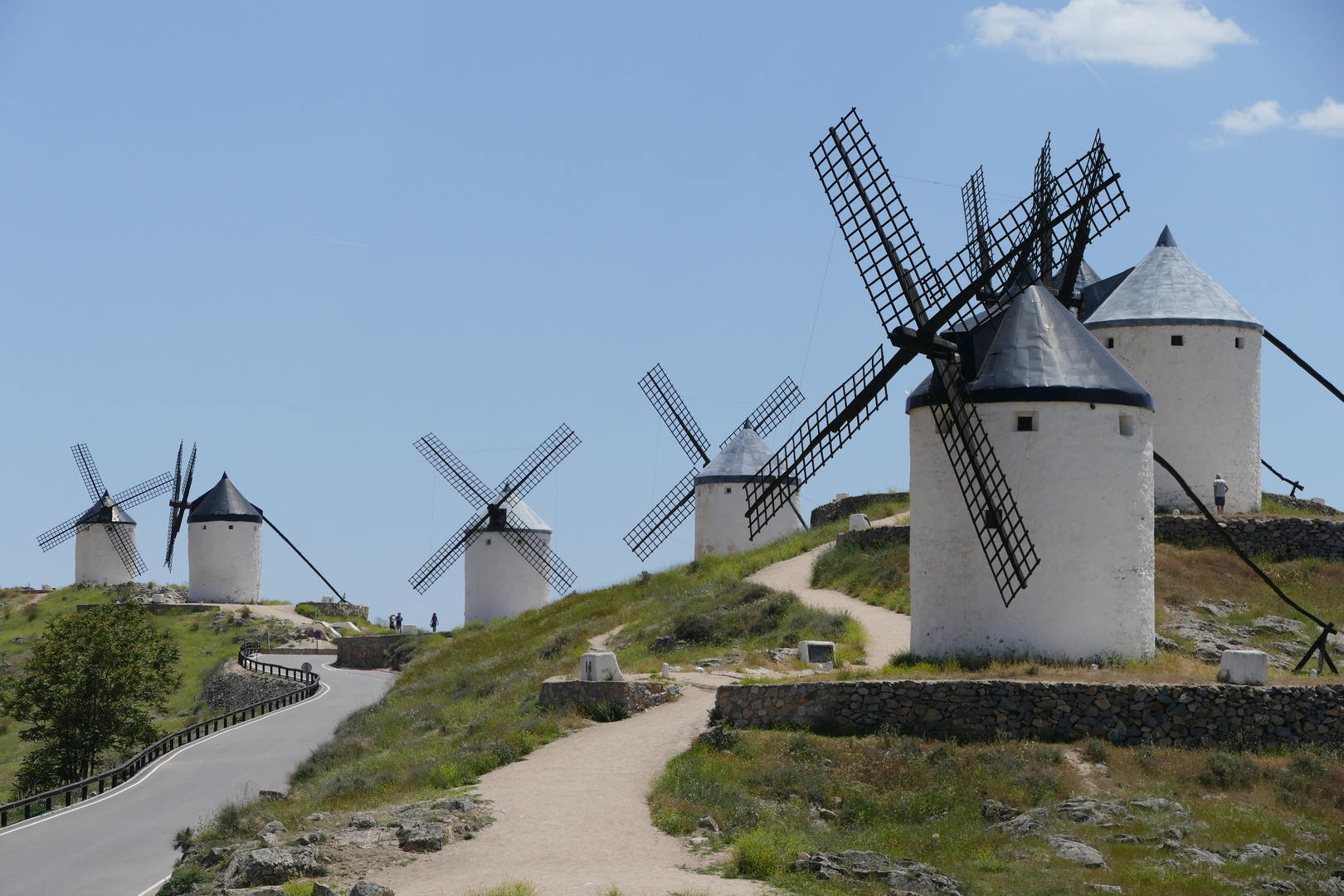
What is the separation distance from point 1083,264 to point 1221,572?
12.5m

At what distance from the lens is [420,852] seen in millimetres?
14047

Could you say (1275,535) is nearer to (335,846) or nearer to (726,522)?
(726,522)

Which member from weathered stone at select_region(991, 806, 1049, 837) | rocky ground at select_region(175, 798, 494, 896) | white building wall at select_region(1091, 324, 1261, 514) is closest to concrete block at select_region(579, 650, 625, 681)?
rocky ground at select_region(175, 798, 494, 896)

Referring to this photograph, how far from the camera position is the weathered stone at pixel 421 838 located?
1415 cm

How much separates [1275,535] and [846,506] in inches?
627

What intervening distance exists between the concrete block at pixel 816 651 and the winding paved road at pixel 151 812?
30.6ft

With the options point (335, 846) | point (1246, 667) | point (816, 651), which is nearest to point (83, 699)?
point (816, 651)

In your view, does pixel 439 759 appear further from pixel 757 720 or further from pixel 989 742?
pixel 989 742

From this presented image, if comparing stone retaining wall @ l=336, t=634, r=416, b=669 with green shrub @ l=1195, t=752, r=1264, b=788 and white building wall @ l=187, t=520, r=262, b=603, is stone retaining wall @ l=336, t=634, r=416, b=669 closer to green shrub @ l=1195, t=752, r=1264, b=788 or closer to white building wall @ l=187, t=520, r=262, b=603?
white building wall @ l=187, t=520, r=262, b=603

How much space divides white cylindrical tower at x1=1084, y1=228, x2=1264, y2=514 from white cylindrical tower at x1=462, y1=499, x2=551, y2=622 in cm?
2678

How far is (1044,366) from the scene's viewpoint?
19984mm

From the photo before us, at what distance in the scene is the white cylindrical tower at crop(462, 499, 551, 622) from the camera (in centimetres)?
5022

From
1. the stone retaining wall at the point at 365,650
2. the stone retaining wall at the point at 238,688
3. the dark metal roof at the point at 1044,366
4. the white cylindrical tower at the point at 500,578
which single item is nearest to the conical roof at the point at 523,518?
the white cylindrical tower at the point at 500,578

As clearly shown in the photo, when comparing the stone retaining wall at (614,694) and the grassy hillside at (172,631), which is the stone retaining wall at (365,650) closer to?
the grassy hillside at (172,631)
